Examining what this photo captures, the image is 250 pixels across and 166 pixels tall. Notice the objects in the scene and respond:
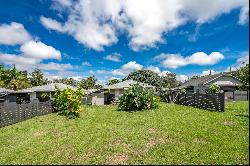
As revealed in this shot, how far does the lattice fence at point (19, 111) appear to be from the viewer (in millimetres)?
20281

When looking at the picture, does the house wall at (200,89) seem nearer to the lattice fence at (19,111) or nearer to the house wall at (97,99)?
the house wall at (97,99)

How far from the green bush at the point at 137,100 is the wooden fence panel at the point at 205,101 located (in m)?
4.24

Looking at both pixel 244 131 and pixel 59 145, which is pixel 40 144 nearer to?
pixel 59 145

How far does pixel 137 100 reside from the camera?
82.9 feet

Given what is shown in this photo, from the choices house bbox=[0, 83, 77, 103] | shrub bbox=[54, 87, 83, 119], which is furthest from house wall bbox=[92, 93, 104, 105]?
shrub bbox=[54, 87, 83, 119]

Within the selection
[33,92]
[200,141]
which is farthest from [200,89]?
[200,141]

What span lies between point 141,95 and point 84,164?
1626 centimetres

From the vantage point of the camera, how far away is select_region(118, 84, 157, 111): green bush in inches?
997

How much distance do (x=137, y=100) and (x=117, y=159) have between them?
50.3 ft

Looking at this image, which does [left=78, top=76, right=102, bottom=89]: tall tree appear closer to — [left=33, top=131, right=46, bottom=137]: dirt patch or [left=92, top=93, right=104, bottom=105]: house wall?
[left=92, top=93, right=104, bottom=105]: house wall

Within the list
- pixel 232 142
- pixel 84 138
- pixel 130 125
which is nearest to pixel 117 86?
pixel 130 125

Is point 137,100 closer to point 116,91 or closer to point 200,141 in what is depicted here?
point 200,141

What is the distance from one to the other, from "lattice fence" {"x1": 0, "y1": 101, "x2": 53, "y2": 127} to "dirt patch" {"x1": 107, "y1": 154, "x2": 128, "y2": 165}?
12902 mm

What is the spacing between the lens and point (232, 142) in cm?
1126
